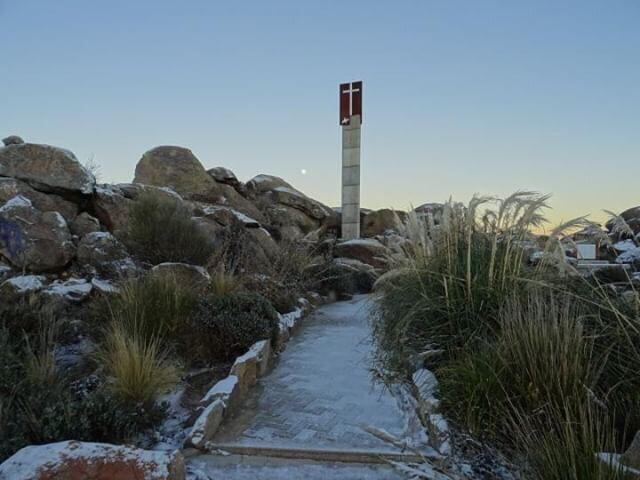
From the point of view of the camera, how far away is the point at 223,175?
12.4 m

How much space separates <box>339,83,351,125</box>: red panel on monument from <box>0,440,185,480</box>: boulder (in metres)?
14.0

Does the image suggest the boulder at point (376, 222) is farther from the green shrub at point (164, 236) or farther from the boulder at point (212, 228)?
the green shrub at point (164, 236)

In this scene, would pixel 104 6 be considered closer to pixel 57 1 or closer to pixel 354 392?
pixel 57 1

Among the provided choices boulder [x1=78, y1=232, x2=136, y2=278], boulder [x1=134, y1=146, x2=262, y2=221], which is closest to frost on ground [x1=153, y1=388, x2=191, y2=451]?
boulder [x1=78, y1=232, x2=136, y2=278]

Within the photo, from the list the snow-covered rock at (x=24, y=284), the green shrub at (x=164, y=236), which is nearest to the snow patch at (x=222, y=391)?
the snow-covered rock at (x=24, y=284)

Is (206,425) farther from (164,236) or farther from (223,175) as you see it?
(223,175)

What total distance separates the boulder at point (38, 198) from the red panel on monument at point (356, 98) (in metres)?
10.2

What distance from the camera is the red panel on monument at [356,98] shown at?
14.5 metres

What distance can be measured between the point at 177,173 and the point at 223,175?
4.52ft

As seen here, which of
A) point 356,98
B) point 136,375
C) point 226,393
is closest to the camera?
point 136,375

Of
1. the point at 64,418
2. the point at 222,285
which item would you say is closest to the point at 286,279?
the point at 222,285

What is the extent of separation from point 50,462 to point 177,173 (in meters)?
10.8

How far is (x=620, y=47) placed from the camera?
556cm

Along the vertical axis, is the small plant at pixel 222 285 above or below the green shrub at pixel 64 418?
above
